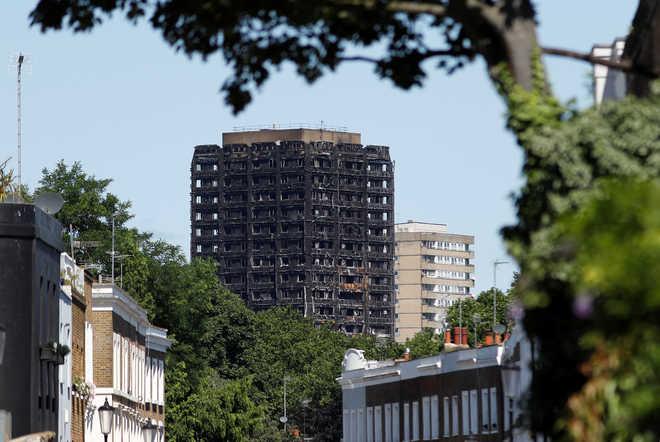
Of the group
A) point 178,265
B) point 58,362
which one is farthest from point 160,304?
point 58,362

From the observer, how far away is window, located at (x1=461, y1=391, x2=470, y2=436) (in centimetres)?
9156

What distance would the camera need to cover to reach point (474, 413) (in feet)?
297

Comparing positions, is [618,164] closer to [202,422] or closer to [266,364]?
[202,422]

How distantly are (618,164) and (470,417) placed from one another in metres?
73.8

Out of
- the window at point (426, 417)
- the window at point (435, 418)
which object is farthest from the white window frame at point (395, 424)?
the window at point (435, 418)

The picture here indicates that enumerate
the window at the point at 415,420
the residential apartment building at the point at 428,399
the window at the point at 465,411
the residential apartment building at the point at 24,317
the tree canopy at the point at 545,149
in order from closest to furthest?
the tree canopy at the point at 545,149 → the residential apartment building at the point at 24,317 → the residential apartment building at the point at 428,399 → the window at the point at 465,411 → the window at the point at 415,420

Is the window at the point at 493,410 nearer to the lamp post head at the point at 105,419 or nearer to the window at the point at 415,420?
the window at the point at 415,420

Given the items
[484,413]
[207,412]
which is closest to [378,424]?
[207,412]

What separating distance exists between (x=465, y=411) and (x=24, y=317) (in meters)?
39.8

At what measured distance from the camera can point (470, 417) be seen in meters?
91.1

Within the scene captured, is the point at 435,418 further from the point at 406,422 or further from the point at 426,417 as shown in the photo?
the point at 406,422

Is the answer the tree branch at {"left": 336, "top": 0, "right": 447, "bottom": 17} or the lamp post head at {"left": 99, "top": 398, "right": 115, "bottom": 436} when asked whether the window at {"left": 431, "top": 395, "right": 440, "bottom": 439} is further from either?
the tree branch at {"left": 336, "top": 0, "right": 447, "bottom": 17}

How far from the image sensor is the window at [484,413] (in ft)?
290

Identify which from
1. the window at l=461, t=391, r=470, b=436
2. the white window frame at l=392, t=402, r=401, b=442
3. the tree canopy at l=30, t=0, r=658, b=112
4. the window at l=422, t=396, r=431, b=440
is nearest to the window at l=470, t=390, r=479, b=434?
the window at l=461, t=391, r=470, b=436
